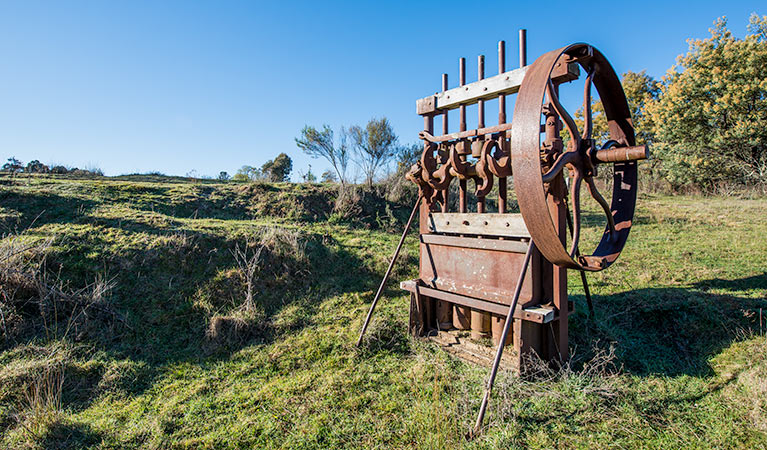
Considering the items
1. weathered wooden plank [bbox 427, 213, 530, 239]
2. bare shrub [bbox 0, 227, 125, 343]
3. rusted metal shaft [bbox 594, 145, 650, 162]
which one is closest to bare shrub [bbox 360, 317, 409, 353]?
weathered wooden plank [bbox 427, 213, 530, 239]

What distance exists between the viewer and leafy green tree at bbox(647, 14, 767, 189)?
1432 cm

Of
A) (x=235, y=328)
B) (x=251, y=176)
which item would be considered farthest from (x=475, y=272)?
(x=251, y=176)

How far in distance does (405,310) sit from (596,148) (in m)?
2.80

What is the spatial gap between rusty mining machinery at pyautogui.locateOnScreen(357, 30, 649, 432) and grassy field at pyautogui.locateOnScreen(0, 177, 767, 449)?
492 millimetres

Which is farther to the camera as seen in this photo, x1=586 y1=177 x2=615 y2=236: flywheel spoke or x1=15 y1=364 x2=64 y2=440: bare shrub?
x1=586 y1=177 x2=615 y2=236: flywheel spoke

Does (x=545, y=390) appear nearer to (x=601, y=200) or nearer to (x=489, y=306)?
(x=489, y=306)

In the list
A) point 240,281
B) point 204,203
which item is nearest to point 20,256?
point 240,281

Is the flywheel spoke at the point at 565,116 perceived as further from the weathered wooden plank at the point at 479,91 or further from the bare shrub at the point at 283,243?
the bare shrub at the point at 283,243

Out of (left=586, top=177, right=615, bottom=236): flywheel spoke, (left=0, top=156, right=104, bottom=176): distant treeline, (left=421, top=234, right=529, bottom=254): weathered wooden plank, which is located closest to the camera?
(left=586, top=177, right=615, bottom=236): flywheel spoke

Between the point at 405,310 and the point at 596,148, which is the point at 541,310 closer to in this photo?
the point at 596,148

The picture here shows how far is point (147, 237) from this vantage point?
5.70 m

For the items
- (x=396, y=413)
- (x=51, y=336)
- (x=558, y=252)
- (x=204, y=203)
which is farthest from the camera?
(x=204, y=203)

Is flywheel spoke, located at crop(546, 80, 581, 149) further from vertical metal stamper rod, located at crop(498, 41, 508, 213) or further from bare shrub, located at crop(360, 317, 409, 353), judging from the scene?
bare shrub, located at crop(360, 317, 409, 353)

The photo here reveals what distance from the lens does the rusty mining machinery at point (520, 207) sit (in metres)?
2.68
